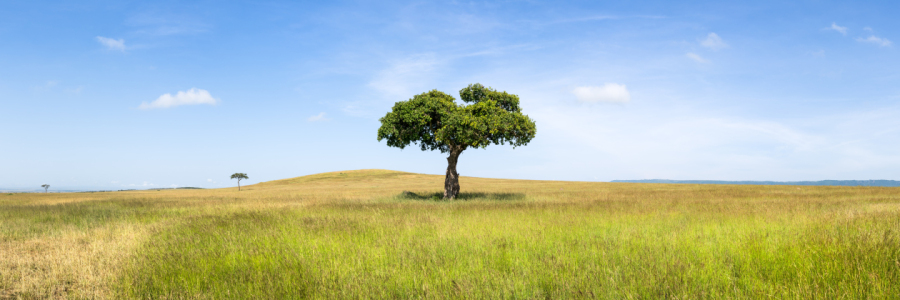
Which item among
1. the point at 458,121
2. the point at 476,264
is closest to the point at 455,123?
the point at 458,121

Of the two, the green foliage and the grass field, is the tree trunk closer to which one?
the green foliage

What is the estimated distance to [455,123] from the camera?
883 inches

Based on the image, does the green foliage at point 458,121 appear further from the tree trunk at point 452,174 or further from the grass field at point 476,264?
the grass field at point 476,264

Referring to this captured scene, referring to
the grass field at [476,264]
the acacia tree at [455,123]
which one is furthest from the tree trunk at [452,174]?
the grass field at [476,264]

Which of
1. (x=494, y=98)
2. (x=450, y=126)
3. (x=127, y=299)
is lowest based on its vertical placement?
(x=127, y=299)

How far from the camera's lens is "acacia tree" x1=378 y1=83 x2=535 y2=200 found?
22.5 metres

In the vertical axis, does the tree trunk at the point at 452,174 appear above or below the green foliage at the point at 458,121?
below

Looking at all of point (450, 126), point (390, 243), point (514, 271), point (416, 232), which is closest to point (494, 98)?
point (450, 126)

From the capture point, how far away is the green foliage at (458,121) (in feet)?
73.9

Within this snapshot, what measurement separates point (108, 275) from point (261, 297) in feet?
11.9

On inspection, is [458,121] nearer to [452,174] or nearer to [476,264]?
[452,174]

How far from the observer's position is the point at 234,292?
5.30 meters

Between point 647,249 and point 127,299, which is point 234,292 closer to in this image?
point 127,299

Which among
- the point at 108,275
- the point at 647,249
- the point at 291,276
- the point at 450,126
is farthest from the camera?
the point at 450,126
